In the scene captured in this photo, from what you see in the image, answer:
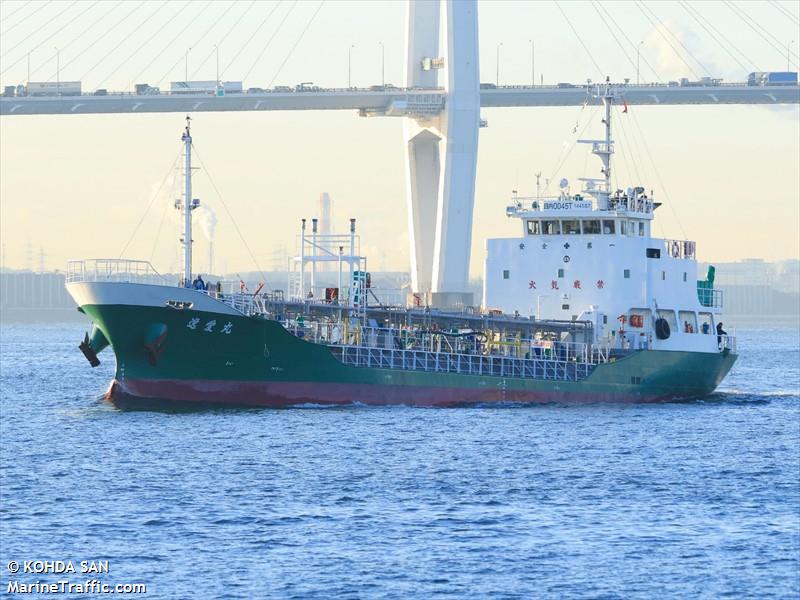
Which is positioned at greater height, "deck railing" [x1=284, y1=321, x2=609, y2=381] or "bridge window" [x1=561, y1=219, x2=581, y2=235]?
"bridge window" [x1=561, y1=219, x2=581, y2=235]

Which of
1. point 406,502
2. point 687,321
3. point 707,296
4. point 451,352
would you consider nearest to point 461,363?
point 451,352

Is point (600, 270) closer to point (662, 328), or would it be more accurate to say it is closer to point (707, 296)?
point (662, 328)

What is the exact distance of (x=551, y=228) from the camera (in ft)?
181

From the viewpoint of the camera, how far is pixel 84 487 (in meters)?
32.7

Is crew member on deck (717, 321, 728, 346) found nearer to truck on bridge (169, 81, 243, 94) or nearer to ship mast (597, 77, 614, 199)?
ship mast (597, 77, 614, 199)

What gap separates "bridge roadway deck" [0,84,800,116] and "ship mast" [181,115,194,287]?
69.0 meters

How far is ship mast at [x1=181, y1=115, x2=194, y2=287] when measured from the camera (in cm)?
4725

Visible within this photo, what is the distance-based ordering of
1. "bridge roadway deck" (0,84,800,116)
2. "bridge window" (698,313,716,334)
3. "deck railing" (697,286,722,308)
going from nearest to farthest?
"bridge window" (698,313,716,334) < "deck railing" (697,286,722,308) < "bridge roadway deck" (0,84,800,116)

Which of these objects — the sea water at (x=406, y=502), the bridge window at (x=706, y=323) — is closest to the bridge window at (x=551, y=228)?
the bridge window at (x=706, y=323)

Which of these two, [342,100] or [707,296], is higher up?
[342,100]

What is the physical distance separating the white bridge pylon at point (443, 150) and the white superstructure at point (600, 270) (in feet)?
155

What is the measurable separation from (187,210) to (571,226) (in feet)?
47.7

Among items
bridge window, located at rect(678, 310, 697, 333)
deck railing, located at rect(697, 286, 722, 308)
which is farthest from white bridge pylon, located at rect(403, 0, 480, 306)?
bridge window, located at rect(678, 310, 697, 333)

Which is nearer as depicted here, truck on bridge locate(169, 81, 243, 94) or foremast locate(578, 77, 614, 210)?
foremast locate(578, 77, 614, 210)
